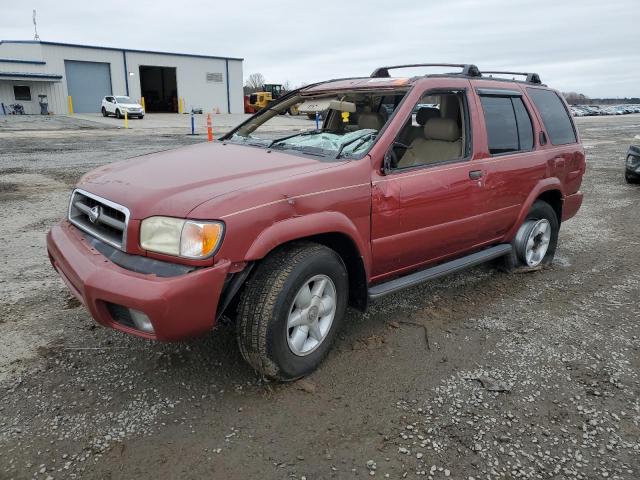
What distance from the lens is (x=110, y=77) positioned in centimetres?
3966

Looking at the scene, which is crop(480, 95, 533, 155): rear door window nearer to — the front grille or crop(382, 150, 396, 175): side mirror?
crop(382, 150, 396, 175): side mirror

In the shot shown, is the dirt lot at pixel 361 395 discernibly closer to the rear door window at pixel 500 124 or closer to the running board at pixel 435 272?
the running board at pixel 435 272

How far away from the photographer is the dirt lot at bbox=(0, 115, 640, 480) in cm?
238

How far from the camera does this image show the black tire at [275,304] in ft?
8.88

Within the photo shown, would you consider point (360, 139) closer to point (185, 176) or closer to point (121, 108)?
point (185, 176)

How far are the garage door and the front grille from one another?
40.3 m

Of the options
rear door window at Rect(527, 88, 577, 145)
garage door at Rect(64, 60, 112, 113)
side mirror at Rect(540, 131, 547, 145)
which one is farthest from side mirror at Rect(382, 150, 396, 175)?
garage door at Rect(64, 60, 112, 113)

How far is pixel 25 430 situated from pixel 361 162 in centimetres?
236

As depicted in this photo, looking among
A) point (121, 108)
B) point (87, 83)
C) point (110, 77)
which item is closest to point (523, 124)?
point (121, 108)

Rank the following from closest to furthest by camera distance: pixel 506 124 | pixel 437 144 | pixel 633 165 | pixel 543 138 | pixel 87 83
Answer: pixel 437 144
pixel 506 124
pixel 543 138
pixel 633 165
pixel 87 83

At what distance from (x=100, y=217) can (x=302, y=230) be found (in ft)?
3.87

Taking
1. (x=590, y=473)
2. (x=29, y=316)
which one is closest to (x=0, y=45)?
(x=29, y=316)

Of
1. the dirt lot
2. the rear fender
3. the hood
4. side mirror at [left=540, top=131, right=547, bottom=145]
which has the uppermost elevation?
side mirror at [left=540, top=131, right=547, bottom=145]

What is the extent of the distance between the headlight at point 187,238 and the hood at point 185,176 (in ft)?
0.21
